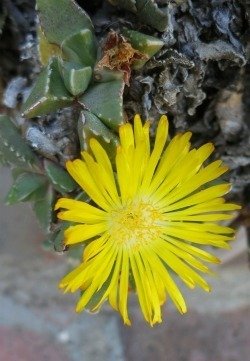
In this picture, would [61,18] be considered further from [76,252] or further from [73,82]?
[76,252]

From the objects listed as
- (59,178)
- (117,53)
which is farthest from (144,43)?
(59,178)

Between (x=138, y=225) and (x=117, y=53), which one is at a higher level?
(x=117, y=53)

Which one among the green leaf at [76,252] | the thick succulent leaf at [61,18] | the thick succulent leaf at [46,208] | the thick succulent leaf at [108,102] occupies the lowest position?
the green leaf at [76,252]

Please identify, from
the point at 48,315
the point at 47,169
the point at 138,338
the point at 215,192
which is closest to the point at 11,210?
the point at 48,315

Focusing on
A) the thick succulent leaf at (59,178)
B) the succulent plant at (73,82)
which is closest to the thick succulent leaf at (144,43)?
the succulent plant at (73,82)

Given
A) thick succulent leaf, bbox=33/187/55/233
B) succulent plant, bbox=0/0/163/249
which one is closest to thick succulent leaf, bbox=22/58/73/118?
succulent plant, bbox=0/0/163/249

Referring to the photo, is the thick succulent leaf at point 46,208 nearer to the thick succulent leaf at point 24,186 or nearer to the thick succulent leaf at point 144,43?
the thick succulent leaf at point 24,186

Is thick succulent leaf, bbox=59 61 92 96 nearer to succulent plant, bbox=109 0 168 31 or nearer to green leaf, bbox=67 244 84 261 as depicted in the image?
succulent plant, bbox=109 0 168 31
